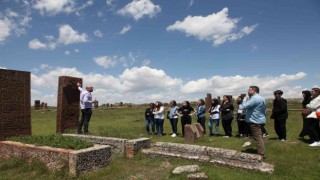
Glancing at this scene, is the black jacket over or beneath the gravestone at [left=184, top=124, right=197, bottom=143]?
over

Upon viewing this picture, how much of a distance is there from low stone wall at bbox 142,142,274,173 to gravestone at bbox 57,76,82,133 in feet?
15.7

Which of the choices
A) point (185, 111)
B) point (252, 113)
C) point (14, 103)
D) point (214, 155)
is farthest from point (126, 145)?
point (185, 111)

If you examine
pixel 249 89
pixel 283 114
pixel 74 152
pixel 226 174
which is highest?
pixel 249 89

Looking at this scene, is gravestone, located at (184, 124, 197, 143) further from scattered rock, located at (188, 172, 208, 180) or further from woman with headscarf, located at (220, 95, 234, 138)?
scattered rock, located at (188, 172, 208, 180)

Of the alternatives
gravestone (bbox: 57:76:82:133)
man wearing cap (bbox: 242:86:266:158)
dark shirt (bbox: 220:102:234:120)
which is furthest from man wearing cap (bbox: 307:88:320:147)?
gravestone (bbox: 57:76:82:133)

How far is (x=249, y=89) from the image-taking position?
9.02 meters

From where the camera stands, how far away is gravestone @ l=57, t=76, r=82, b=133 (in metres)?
12.9

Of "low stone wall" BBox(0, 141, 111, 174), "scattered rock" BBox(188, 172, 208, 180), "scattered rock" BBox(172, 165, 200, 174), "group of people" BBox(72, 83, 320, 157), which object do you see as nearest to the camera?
"scattered rock" BBox(188, 172, 208, 180)

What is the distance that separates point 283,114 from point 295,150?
2.03m

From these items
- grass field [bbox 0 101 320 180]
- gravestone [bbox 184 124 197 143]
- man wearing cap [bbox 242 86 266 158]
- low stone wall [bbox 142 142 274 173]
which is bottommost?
grass field [bbox 0 101 320 180]

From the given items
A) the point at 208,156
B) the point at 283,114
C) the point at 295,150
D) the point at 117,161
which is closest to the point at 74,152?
the point at 117,161

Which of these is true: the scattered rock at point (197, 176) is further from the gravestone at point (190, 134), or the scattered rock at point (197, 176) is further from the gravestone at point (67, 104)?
the gravestone at point (67, 104)

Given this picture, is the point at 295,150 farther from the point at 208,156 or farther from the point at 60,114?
the point at 60,114

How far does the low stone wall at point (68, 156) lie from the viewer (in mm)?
7848
